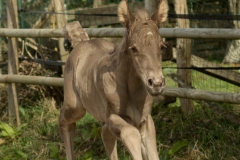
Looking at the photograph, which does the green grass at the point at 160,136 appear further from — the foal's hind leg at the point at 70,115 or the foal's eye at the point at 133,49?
the foal's eye at the point at 133,49

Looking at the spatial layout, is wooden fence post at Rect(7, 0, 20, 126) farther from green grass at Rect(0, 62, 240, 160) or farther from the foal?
the foal

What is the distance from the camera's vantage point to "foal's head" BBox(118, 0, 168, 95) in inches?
154

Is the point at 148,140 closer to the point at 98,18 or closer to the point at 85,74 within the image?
the point at 85,74

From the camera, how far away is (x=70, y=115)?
5602 millimetres

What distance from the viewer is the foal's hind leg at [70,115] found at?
217 inches

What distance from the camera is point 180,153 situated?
5.82 metres

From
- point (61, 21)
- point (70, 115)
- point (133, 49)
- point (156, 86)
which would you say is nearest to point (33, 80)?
point (61, 21)

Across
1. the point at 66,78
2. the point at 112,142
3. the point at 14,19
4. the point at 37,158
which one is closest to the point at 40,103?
the point at 14,19

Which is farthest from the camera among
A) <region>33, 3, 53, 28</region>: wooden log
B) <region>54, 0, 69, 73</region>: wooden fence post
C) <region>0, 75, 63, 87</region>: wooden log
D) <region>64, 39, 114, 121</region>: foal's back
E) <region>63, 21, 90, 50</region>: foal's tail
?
<region>33, 3, 53, 28</region>: wooden log

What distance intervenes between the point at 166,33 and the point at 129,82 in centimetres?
139

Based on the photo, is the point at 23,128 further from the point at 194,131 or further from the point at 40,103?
the point at 194,131

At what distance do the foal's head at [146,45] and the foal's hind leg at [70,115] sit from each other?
4.35 feet

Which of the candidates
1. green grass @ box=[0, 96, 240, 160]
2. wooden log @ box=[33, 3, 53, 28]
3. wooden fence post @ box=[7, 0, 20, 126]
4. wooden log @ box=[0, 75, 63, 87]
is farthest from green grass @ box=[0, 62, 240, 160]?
wooden log @ box=[33, 3, 53, 28]

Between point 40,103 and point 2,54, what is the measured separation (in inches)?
54.0
